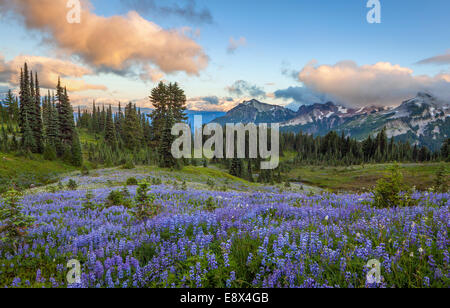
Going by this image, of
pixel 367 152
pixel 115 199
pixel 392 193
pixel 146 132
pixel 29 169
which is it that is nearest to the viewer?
pixel 392 193

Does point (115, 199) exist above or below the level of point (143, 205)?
below

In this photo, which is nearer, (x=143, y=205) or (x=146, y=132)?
(x=143, y=205)

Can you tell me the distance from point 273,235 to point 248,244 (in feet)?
2.06

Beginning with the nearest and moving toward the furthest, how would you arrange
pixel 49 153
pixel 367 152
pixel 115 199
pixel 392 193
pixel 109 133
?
1. pixel 392 193
2. pixel 115 199
3. pixel 49 153
4. pixel 109 133
5. pixel 367 152

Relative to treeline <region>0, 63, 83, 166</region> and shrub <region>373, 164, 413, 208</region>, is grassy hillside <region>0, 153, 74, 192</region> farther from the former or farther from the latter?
shrub <region>373, 164, 413, 208</region>

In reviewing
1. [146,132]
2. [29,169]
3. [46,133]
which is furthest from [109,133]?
[29,169]

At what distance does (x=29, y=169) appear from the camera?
152 feet

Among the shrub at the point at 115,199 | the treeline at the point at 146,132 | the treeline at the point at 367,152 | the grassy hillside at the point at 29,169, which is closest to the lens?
the shrub at the point at 115,199

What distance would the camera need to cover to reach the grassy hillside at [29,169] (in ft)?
129

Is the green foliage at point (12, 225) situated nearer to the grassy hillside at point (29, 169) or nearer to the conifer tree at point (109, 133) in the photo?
the grassy hillside at point (29, 169)

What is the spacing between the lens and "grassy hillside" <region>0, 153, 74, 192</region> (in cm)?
3922

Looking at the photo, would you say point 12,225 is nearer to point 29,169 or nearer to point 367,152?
point 29,169

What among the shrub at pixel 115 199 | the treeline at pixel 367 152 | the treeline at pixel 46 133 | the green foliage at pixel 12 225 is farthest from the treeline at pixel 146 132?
the treeline at pixel 367 152

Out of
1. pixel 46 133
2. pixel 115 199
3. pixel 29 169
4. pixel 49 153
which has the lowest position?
pixel 29 169
